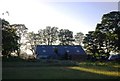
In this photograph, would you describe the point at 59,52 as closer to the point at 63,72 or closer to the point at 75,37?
the point at 75,37

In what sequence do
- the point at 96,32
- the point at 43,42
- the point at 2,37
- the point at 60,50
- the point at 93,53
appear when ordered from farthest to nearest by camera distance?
the point at 43,42 < the point at 60,50 < the point at 93,53 < the point at 96,32 < the point at 2,37

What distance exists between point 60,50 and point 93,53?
11.0 meters

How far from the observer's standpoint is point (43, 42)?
67.9 meters

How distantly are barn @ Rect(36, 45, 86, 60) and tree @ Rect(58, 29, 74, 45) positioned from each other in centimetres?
938

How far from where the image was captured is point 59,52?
61.1m

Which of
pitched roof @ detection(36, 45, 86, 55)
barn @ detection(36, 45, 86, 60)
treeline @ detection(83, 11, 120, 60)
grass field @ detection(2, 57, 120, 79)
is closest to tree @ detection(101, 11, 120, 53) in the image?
treeline @ detection(83, 11, 120, 60)

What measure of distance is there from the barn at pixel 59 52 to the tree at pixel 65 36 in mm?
9381

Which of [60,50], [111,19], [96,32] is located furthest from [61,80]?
[60,50]

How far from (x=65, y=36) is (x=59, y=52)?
1202 cm

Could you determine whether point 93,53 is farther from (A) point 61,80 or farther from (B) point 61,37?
(A) point 61,80

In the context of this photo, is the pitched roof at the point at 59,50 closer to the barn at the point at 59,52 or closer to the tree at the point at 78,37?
the barn at the point at 59,52

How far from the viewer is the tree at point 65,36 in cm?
7212

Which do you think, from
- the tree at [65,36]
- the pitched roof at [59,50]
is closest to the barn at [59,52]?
the pitched roof at [59,50]

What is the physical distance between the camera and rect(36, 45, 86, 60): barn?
59278 mm
